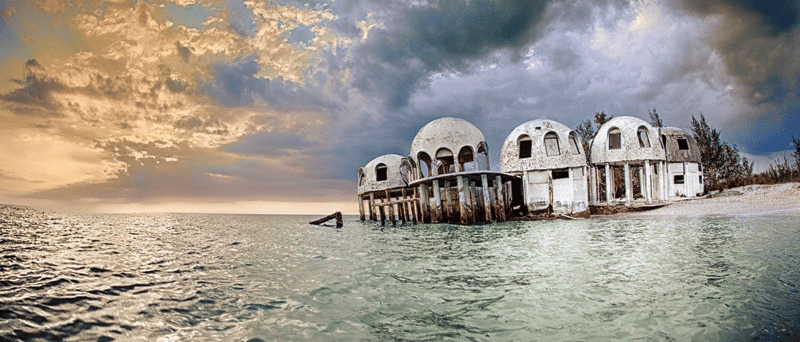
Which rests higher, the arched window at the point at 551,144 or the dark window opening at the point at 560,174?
the arched window at the point at 551,144

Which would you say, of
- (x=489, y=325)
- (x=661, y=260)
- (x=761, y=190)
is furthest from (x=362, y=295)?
(x=761, y=190)

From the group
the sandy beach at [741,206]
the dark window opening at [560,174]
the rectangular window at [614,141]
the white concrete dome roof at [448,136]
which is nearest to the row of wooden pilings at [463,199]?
the white concrete dome roof at [448,136]

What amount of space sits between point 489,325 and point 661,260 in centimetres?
715

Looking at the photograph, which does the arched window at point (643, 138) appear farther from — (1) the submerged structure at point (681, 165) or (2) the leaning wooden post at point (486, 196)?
(2) the leaning wooden post at point (486, 196)

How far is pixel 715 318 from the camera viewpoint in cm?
578

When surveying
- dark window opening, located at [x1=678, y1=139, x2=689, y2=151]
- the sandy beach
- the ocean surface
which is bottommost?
the sandy beach

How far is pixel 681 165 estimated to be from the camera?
114 ft

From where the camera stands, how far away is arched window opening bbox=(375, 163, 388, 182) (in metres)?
38.7

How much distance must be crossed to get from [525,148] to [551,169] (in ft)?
12.5

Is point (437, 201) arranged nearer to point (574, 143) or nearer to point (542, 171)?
point (542, 171)

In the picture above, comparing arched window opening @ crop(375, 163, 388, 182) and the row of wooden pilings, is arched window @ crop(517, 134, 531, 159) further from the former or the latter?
arched window opening @ crop(375, 163, 388, 182)

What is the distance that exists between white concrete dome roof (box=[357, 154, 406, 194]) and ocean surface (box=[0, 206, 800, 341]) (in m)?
24.8

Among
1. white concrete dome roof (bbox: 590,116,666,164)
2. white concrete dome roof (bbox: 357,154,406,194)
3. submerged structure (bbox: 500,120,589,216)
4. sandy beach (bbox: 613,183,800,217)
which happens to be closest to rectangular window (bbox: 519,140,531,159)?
submerged structure (bbox: 500,120,589,216)

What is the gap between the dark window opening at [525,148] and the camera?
33.4 m
